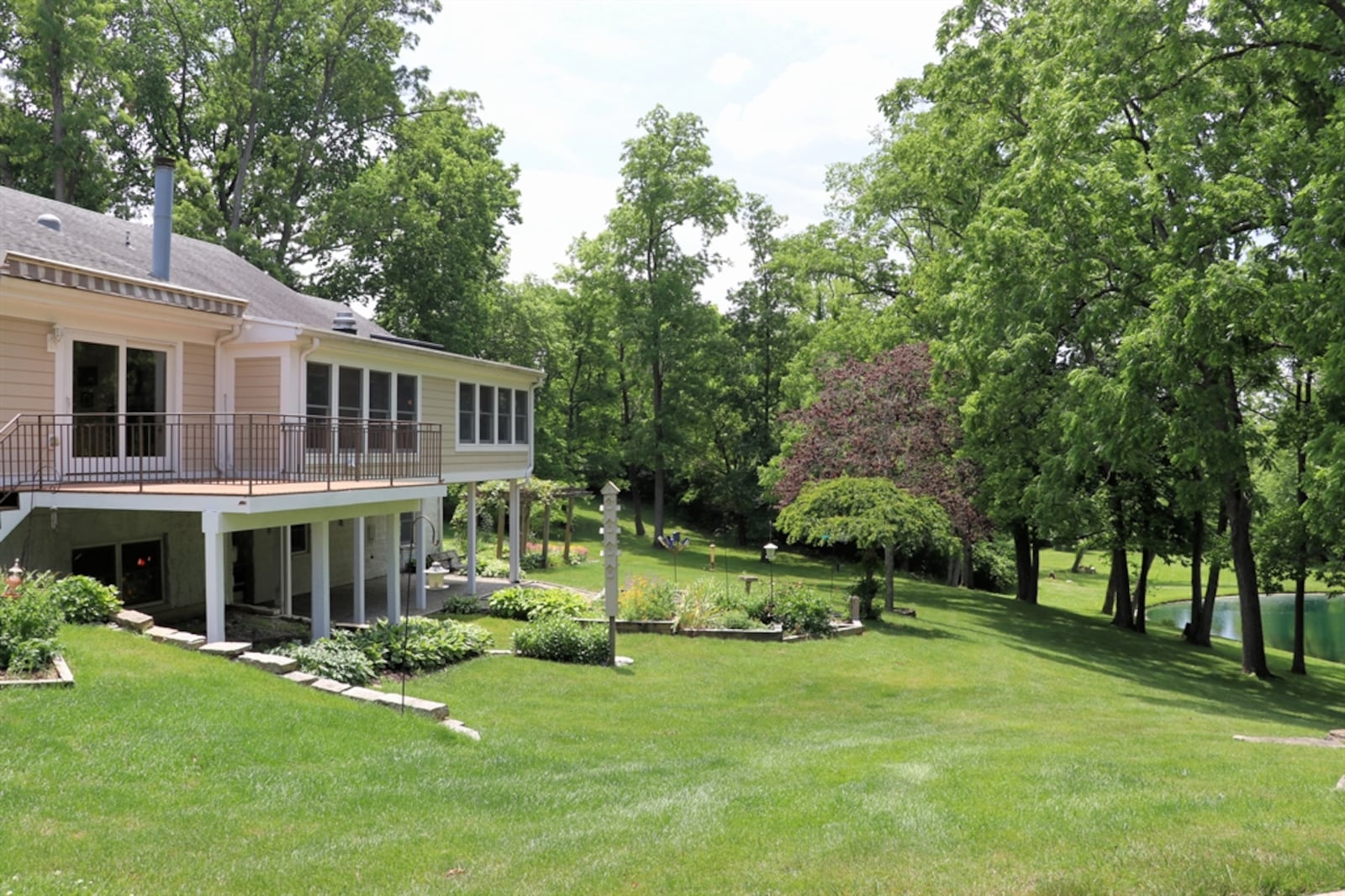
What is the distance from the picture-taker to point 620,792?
723 centimetres

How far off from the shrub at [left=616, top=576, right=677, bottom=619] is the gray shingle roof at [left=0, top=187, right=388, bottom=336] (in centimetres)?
730

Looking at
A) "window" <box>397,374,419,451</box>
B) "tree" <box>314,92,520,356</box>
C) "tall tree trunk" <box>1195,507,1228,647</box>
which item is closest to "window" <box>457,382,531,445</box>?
"window" <box>397,374,419,451</box>

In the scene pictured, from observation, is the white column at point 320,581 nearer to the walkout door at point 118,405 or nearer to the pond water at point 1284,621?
the walkout door at point 118,405

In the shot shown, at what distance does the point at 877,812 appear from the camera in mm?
6492

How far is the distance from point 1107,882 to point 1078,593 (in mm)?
38038

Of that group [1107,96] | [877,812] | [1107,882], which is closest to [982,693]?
[877,812]

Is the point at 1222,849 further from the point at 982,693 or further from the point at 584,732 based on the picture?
the point at 982,693

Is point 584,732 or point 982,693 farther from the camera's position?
point 982,693

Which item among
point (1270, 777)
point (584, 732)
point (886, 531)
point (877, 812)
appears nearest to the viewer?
point (877, 812)

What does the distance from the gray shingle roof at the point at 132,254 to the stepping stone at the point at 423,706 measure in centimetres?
852

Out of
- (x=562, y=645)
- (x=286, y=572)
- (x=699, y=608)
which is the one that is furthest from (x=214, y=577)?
(x=699, y=608)

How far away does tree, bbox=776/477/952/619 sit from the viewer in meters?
18.9

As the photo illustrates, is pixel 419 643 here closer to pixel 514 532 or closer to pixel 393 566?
pixel 393 566

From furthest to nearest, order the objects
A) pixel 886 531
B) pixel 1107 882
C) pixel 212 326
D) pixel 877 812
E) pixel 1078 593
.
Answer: pixel 1078 593 < pixel 886 531 < pixel 212 326 < pixel 877 812 < pixel 1107 882
